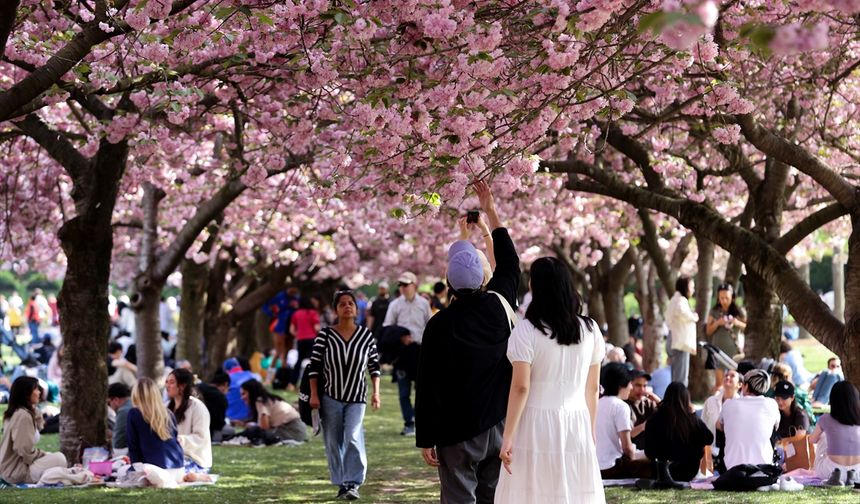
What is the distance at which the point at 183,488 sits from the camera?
11633 millimetres

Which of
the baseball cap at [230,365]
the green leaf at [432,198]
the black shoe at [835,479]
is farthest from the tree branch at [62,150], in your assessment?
the black shoe at [835,479]

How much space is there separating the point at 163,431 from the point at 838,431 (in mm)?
5838

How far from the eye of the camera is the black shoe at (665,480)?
1080 cm

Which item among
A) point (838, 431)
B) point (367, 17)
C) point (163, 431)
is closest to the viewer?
point (367, 17)

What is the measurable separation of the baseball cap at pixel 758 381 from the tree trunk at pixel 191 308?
568 inches

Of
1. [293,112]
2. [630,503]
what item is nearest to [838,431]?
[630,503]

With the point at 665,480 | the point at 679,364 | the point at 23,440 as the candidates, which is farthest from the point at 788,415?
the point at 23,440

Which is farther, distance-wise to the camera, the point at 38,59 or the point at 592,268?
the point at 592,268

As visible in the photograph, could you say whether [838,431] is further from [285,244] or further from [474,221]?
[285,244]

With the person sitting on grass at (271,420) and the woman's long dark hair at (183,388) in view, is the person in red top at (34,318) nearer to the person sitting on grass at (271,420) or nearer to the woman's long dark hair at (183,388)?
the person sitting on grass at (271,420)

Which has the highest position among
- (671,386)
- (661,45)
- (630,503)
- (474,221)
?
(661,45)

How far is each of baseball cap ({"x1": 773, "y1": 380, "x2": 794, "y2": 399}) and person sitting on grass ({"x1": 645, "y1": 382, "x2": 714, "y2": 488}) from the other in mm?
901

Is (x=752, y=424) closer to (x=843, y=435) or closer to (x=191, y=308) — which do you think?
(x=843, y=435)

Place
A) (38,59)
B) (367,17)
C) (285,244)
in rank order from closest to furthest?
(367,17) → (38,59) → (285,244)
